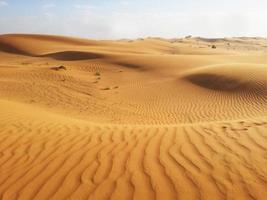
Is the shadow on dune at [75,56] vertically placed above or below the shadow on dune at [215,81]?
below

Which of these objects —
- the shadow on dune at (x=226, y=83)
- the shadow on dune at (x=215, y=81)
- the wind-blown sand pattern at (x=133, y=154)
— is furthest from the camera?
the shadow on dune at (x=215, y=81)

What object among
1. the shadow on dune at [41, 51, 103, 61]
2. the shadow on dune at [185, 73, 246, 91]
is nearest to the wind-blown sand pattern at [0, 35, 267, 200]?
the shadow on dune at [185, 73, 246, 91]

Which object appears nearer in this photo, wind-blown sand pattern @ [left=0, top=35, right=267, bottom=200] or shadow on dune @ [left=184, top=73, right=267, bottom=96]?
wind-blown sand pattern @ [left=0, top=35, right=267, bottom=200]

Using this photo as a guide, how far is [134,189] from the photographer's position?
367 centimetres

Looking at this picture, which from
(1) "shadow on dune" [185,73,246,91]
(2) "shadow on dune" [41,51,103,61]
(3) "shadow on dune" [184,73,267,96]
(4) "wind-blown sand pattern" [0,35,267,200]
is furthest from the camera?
(2) "shadow on dune" [41,51,103,61]

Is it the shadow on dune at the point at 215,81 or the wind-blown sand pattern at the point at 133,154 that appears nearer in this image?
the wind-blown sand pattern at the point at 133,154

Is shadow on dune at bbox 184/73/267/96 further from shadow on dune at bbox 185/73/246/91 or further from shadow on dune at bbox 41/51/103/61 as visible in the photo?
shadow on dune at bbox 41/51/103/61

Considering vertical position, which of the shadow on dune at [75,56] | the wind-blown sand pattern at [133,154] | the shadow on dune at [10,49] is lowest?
the shadow on dune at [10,49]

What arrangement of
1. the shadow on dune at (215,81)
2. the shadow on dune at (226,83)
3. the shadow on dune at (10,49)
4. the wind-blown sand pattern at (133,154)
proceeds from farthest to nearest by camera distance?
the shadow on dune at (10,49)
the shadow on dune at (215,81)
the shadow on dune at (226,83)
the wind-blown sand pattern at (133,154)

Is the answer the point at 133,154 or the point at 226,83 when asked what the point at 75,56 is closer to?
the point at 226,83

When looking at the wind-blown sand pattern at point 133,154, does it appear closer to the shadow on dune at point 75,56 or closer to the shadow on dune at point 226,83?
the shadow on dune at point 226,83

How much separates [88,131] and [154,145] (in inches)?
62.8

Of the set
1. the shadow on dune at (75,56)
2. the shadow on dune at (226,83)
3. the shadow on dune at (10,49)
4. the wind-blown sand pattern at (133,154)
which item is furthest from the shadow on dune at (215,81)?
the shadow on dune at (10,49)

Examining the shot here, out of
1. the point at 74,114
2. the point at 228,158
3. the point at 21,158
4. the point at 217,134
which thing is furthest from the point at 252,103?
the point at 21,158
